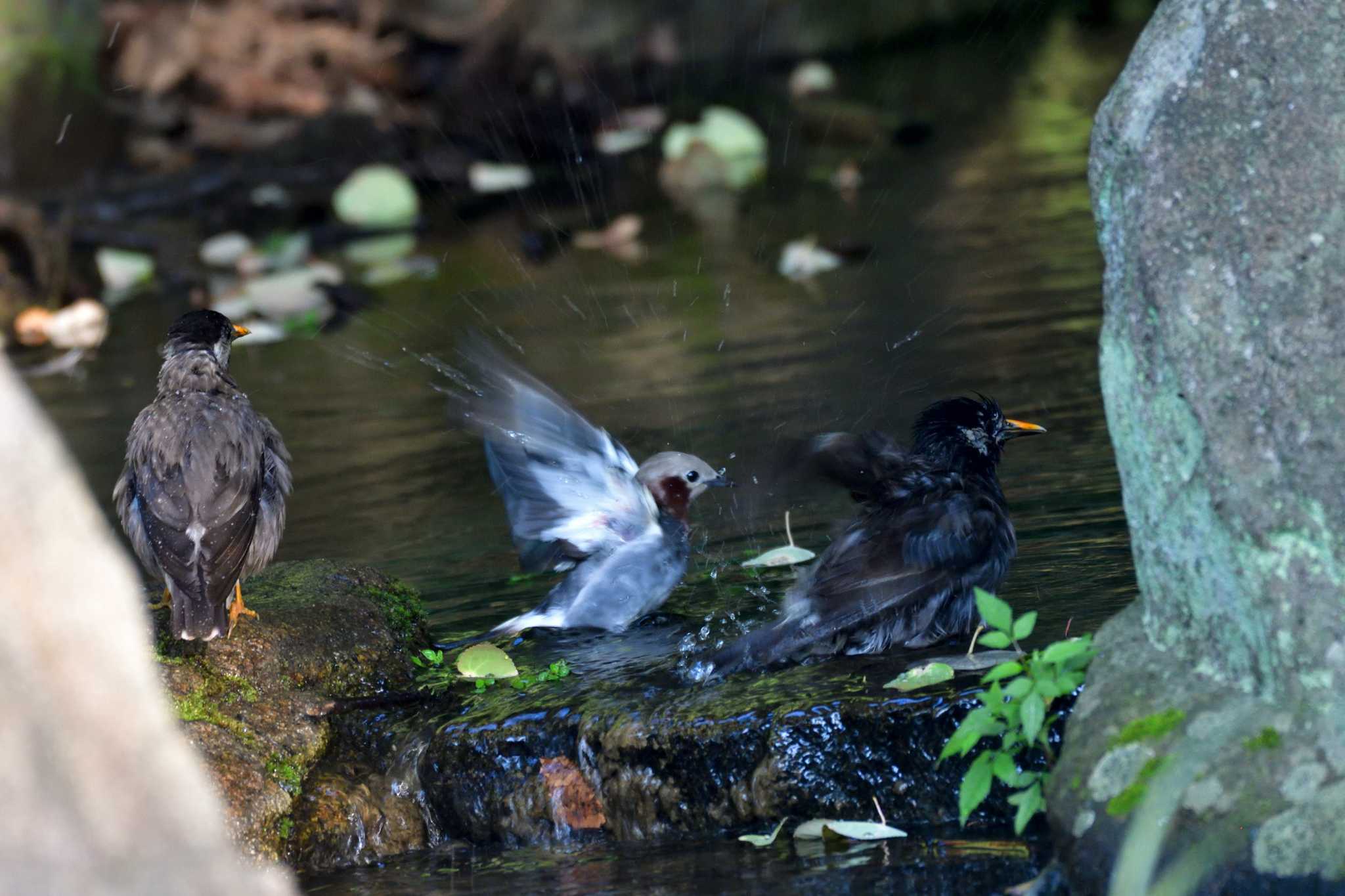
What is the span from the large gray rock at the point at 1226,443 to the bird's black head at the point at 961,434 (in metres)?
1.37

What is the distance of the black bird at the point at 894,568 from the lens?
4.54 metres

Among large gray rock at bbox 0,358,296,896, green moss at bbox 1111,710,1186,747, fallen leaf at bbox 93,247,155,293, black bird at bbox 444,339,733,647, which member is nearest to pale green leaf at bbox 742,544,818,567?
black bird at bbox 444,339,733,647

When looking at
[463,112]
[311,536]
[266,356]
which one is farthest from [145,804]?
A: [463,112]

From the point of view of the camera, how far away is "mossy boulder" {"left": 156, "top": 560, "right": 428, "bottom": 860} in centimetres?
431

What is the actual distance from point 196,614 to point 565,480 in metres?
1.45

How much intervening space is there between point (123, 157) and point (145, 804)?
15.8 meters

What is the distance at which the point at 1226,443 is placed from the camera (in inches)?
129

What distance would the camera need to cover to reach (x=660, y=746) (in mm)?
4129

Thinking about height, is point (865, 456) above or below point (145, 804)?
below

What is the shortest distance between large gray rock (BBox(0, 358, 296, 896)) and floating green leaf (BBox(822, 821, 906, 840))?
2.07 m

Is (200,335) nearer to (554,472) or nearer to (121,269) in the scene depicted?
(554,472)

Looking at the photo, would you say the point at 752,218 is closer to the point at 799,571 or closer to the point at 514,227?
the point at 514,227

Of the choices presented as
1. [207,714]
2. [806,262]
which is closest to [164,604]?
[207,714]

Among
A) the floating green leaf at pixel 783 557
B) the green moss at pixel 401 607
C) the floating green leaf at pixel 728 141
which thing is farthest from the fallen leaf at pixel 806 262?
the green moss at pixel 401 607
